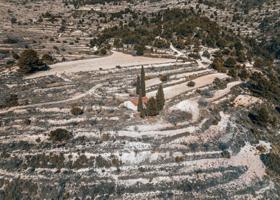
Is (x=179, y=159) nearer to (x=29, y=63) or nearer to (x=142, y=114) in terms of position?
(x=142, y=114)

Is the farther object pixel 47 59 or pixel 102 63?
pixel 47 59

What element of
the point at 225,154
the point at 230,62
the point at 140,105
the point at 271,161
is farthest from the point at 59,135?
the point at 230,62

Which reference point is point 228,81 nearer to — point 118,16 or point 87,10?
point 118,16

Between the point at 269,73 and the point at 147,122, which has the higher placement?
the point at 147,122

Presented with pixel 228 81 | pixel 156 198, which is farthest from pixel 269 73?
pixel 156 198

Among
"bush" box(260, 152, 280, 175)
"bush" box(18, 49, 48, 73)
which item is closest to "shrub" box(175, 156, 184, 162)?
"bush" box(260, 152, 280, 175)

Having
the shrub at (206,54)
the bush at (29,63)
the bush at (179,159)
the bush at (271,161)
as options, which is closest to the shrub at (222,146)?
the bush at (271,161)

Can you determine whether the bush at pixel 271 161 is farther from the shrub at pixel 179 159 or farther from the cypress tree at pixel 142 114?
the cypress tree at pixel 142 114

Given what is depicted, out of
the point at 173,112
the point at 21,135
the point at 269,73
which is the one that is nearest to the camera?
the point at 21,135
